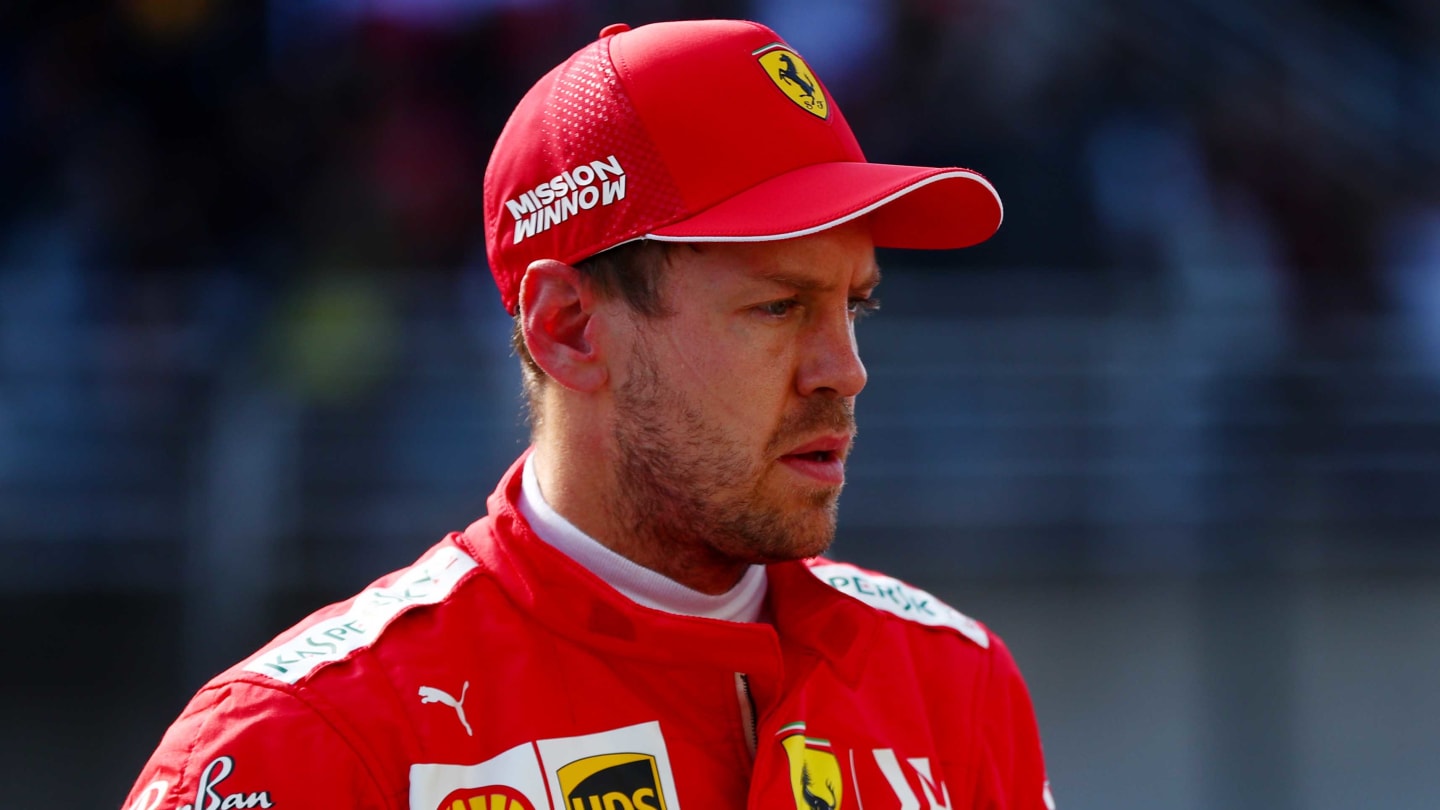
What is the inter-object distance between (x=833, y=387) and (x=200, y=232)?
4.97 m

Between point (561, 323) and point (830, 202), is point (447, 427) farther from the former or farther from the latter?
point (830, 202)

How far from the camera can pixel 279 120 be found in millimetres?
6359

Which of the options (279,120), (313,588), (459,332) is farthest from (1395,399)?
(279,120)

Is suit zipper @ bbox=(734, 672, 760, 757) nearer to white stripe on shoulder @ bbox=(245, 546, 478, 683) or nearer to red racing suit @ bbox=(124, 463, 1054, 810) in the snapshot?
red racing suit @ bbox=(124, 463, 1054, 810)

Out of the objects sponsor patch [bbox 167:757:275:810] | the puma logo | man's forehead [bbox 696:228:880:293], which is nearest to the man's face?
man's forehead [bbox 696:228:880:293]

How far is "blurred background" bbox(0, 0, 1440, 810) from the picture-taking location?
451cm

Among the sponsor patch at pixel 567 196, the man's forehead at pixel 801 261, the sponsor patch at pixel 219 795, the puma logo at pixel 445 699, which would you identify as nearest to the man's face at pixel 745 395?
the man's forehead at pixel 801 261

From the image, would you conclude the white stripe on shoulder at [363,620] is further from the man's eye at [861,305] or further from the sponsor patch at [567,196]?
the man's eye at [861,305]

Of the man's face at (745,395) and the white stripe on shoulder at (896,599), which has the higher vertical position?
the man's face at (745,395)

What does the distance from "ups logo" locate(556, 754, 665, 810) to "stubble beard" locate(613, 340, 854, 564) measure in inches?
11.0

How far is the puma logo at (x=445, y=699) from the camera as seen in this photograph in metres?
1.57

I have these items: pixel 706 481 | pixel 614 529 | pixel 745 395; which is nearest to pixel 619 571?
pixel 614 529

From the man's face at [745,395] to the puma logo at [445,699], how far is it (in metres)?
0.33

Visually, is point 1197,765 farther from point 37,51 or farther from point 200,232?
point 37,51
